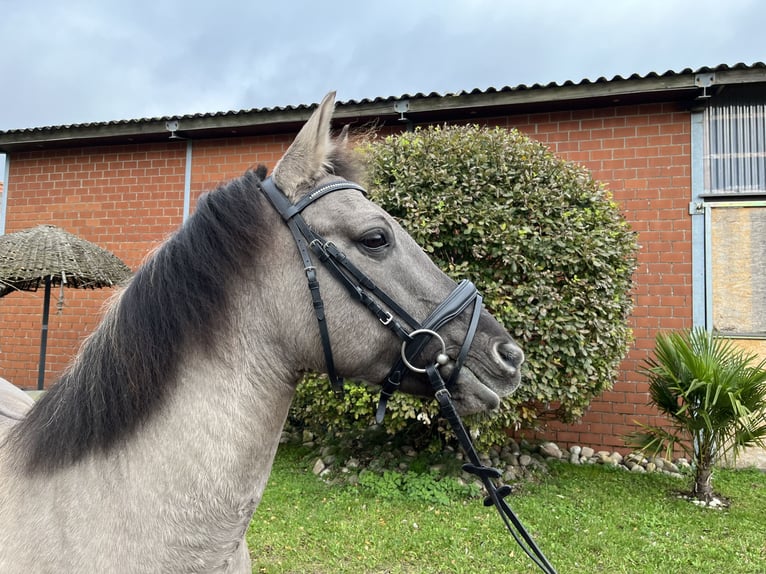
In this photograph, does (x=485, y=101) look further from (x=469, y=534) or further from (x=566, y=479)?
(x=469, y=534)

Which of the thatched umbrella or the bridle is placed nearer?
the bridle

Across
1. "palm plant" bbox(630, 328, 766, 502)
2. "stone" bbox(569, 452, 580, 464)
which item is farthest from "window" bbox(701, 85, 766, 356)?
"stone" bbox(569, 452, 580, 464)

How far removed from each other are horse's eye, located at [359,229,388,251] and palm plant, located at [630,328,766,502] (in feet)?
13.2

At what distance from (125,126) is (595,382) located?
294 inches

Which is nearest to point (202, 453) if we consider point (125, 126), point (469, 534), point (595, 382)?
point (469, 534)

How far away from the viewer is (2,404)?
226 centimetres

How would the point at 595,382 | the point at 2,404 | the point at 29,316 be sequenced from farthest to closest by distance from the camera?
the point at 29,316 → the point at 595,382 → the point at 2,404

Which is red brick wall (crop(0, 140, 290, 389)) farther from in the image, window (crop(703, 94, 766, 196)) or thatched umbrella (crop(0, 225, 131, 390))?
window (crop(703, 94, 766, 196))

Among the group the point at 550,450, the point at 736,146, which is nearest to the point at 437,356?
the point at 550,450

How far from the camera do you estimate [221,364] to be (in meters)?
1.36

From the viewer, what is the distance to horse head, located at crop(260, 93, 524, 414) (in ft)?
4.71

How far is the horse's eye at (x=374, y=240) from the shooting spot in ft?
4.82

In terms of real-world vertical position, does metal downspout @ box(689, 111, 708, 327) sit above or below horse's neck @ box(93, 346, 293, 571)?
above

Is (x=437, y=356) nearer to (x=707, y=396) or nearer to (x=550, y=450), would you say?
(x=707, y=396)
